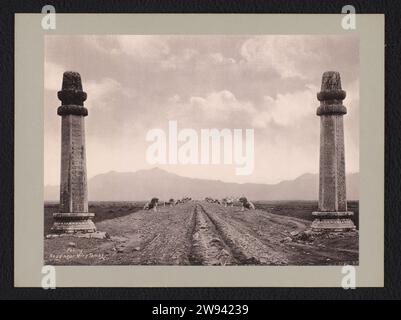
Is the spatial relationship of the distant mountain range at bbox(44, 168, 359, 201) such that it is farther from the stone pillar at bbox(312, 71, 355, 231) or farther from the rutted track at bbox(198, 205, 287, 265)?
the rutted track at bbox(198, 205, 287, 265)

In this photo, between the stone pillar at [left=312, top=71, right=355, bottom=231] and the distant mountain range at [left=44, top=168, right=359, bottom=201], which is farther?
the stone pillar at [left=312, top=71, right=355, bottom=231]

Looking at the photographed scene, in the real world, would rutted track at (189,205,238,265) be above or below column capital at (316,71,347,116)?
below

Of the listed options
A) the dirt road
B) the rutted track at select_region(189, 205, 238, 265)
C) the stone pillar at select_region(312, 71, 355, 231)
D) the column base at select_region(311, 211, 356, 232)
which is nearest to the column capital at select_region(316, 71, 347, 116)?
the stone pillar at select_region(312, 71, 355, 231)

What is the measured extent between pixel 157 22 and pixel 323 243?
4.17m

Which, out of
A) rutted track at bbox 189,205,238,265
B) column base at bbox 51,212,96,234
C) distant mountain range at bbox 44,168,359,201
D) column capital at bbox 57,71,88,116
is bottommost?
rutted track at bbox 189,205,238,265

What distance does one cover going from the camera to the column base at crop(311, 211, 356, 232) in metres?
8.77

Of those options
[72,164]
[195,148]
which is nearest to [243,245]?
[195,148]

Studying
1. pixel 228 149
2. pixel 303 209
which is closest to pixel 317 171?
pixel 303 209

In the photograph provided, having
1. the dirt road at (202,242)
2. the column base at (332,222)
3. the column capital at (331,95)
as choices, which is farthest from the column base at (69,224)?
the column capital at (331,95)

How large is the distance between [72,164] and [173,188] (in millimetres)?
1582

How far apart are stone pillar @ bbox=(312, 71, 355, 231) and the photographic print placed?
0.07ft

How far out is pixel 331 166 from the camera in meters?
8.81

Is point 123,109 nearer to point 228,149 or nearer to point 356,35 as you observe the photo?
point 228,149

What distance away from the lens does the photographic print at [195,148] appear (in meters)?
8.64
